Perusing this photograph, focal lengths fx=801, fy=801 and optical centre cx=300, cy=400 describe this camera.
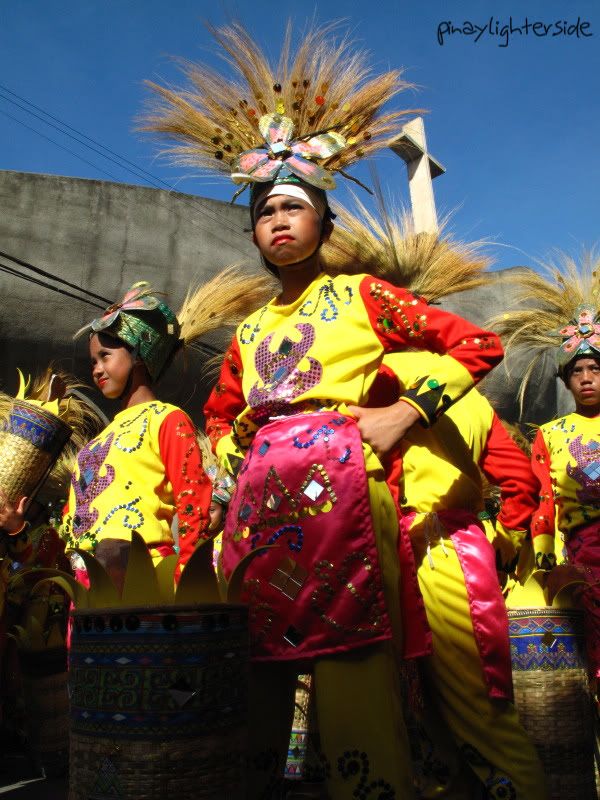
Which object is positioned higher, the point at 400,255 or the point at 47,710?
the point at 400,255

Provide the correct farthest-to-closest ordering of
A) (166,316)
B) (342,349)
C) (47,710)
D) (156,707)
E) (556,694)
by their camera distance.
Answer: (47,710) < (166,316) < (556,694) < (342,349) < (156,707)

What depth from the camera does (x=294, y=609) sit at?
1.85 metres

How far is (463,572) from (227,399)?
900mm

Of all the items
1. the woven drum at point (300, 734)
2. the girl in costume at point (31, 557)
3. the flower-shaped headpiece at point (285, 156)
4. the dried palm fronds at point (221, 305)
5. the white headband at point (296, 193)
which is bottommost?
the woven drum at point (300, 734)

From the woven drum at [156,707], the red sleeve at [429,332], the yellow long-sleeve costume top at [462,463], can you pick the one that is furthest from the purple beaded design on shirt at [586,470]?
the woven drum at [156,707]

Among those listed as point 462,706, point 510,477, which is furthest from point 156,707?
point 510,477

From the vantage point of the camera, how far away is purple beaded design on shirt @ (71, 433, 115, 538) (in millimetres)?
2895

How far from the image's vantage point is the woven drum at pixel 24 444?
3324mm

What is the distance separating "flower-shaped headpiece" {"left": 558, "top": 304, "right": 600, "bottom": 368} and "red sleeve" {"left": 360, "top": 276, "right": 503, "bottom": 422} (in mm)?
2600

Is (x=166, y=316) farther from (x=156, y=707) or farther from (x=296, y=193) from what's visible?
(x=156, y=707)

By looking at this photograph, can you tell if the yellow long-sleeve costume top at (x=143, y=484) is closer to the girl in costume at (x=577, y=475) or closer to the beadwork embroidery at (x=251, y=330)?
the beadwork embroidery at (x=251, y=330)

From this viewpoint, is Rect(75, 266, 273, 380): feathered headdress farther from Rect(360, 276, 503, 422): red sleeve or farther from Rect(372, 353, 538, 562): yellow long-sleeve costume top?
Rect(360, 276, 503, 422): red sleeve

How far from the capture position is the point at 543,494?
4.24 meters

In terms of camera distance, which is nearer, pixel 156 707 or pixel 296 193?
pixel 156 707
